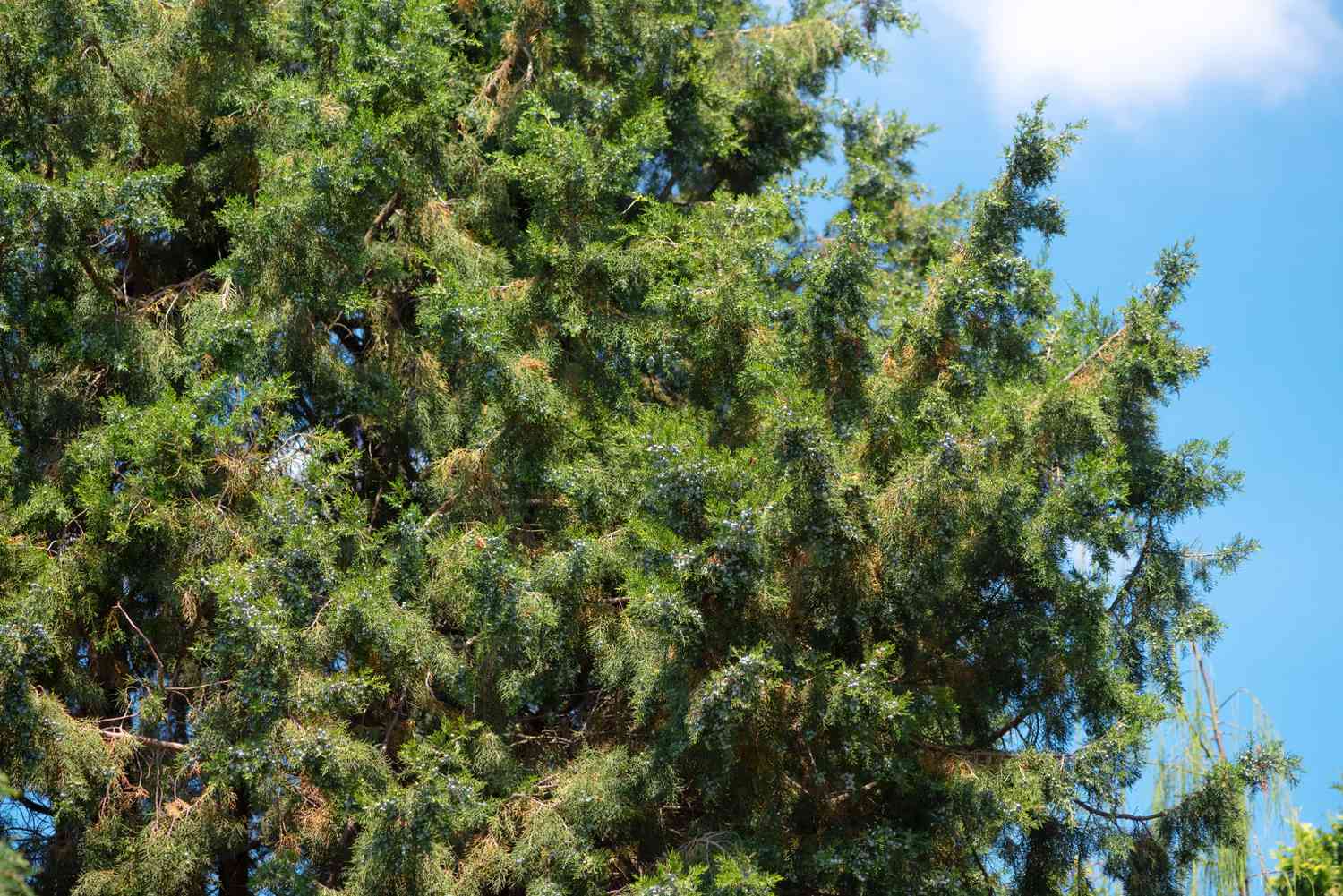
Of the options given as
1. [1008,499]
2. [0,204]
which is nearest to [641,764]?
[1008,499]

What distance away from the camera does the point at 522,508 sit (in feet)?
32.1

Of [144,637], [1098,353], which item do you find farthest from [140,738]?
[1098,353]

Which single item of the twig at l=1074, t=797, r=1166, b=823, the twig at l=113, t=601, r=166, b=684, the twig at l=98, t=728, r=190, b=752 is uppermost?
the twig at l=1074, t=797, r=1166, b=823

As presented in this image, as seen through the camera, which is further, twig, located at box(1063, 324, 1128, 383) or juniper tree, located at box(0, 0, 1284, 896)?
twig, located at box(1063, 324, 1128, 383)

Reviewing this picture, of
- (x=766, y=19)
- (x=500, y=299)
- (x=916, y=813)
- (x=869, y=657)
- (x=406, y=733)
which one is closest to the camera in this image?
(x=869, y=657)

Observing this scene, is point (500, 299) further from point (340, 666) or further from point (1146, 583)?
point (1146, 583)

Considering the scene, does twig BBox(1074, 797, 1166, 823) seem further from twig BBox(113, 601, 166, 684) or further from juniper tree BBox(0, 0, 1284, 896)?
twig BBox(113, 601, 166, 684)

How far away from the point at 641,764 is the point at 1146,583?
10.5 ft

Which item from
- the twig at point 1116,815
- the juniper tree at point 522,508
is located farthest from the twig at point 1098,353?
the twig at point 1116,815

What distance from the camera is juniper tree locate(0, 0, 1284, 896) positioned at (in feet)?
27.0

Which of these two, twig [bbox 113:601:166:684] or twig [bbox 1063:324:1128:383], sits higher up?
twig [bbox 1063:324:1128:383]

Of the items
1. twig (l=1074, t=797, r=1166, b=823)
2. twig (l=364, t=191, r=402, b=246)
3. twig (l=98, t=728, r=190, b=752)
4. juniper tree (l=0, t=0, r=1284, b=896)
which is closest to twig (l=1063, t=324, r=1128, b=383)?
juniper tree (l=0, t=0, r=1284, b=896)

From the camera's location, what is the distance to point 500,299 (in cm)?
1013

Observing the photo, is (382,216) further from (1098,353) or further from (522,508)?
(1098,353)
